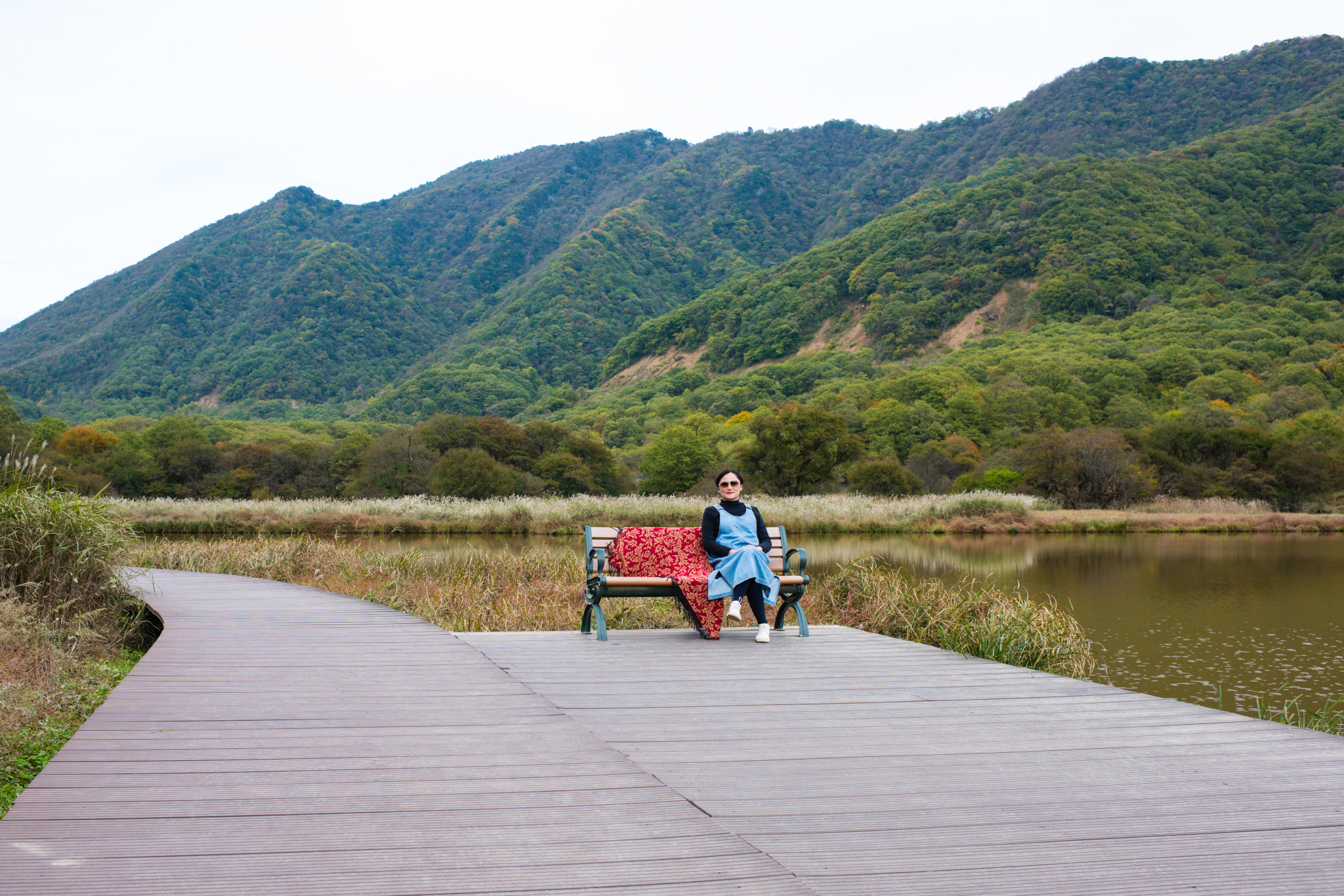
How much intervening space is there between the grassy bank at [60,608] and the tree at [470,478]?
80.7 ft

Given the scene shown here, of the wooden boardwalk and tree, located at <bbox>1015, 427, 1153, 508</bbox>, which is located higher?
the wooden boardwalk

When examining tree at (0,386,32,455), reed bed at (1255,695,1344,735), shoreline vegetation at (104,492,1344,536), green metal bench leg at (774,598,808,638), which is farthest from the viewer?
tree at (0,386,32,455)

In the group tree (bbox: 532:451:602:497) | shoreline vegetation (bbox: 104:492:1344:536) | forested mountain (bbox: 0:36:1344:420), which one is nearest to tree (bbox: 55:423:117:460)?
shoreline vegetation (bbox: 104:492:1344:536)

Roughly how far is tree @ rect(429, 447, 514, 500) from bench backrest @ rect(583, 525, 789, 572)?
25277 millimetres

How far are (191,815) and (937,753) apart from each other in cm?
239

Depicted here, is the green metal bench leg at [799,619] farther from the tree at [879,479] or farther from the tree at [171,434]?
the tree at [171,434]

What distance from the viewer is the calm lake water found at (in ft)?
24.2

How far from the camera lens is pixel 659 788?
2.60 m

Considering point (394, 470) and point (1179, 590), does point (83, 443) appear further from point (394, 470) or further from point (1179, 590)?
→ point (1179, 590)

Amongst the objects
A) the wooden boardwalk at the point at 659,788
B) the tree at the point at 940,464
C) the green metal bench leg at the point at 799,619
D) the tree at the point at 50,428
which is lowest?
the tree at the point at 940,464

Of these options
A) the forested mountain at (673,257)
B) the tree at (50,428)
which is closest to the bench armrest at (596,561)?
the tree at (50,428)

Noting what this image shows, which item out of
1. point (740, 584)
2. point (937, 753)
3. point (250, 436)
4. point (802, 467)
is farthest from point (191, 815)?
point (250, 436)

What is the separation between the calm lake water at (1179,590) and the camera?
7391mm

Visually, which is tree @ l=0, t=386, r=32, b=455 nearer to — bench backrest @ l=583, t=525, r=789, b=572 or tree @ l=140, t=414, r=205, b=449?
tree @ l=140, t=414, r=205, b=449
